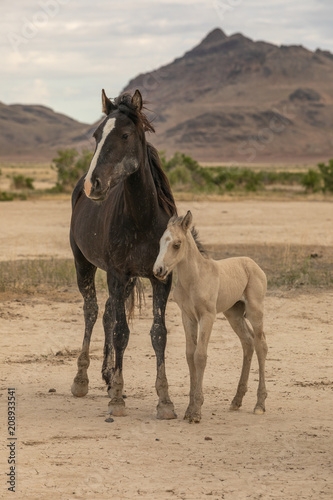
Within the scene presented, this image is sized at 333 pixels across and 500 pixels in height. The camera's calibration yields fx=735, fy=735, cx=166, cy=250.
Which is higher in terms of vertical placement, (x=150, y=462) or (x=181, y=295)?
(x=181, y=295)

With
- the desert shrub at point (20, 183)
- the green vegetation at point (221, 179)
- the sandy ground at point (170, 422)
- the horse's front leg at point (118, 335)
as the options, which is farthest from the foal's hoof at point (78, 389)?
the desert shrub at point (20, 183)

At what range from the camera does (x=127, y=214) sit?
6.61 meters

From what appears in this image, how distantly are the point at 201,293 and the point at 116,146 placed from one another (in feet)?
4.74

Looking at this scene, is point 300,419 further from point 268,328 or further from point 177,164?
point 177,164

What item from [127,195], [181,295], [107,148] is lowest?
[181,295]

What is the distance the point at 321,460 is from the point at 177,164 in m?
39.7

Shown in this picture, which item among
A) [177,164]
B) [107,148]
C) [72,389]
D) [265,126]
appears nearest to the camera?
[107,148]

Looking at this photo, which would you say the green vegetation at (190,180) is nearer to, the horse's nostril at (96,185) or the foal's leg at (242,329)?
the foal's leg at (242,329)

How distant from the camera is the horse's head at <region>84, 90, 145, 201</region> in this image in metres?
5.90

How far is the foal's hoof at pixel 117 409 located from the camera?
21.7ft

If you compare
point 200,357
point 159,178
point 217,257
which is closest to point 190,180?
point 217,257

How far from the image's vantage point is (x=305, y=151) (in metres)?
153

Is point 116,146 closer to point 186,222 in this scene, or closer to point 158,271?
point 186,222

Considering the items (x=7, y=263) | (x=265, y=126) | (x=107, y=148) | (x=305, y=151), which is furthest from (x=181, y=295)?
(x=265, y=126)
